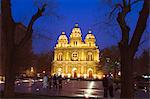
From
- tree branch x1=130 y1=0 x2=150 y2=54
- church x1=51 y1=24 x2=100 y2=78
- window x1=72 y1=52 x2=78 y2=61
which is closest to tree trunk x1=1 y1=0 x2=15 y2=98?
tree branch x1=130 y1=0 x2=150 y2=54

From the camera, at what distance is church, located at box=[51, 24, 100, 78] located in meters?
148

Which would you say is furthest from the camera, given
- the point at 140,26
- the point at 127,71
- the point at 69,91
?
the point at 69,91

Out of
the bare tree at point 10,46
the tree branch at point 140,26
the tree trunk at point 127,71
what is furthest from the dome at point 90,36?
the tree branch at point 140,26

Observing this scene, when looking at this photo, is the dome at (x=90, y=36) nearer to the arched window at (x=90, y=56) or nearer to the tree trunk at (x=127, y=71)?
the arched window at (x=90, y=56)

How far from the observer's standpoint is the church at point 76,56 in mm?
148000

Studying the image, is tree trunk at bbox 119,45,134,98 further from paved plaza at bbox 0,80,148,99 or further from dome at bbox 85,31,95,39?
dome at bbox 85,31,95,39

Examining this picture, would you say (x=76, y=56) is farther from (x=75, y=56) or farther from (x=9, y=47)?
(x=9, y=47)

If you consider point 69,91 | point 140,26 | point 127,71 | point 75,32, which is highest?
point 75,32

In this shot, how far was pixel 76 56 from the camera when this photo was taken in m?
152

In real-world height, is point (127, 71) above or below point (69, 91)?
above

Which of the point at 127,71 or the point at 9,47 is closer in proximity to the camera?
the point at 127,71

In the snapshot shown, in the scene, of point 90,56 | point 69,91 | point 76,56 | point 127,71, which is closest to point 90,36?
point 90,56

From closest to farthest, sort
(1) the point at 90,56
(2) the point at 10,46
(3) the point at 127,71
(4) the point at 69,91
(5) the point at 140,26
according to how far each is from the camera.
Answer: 1. (5) the point at 140,26
2. (3) the point at 127,71
3. (2) the point at 10,46
4. (4) the point at 69,91
5. (1) the point at 90,56

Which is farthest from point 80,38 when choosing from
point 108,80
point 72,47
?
point 108,80
